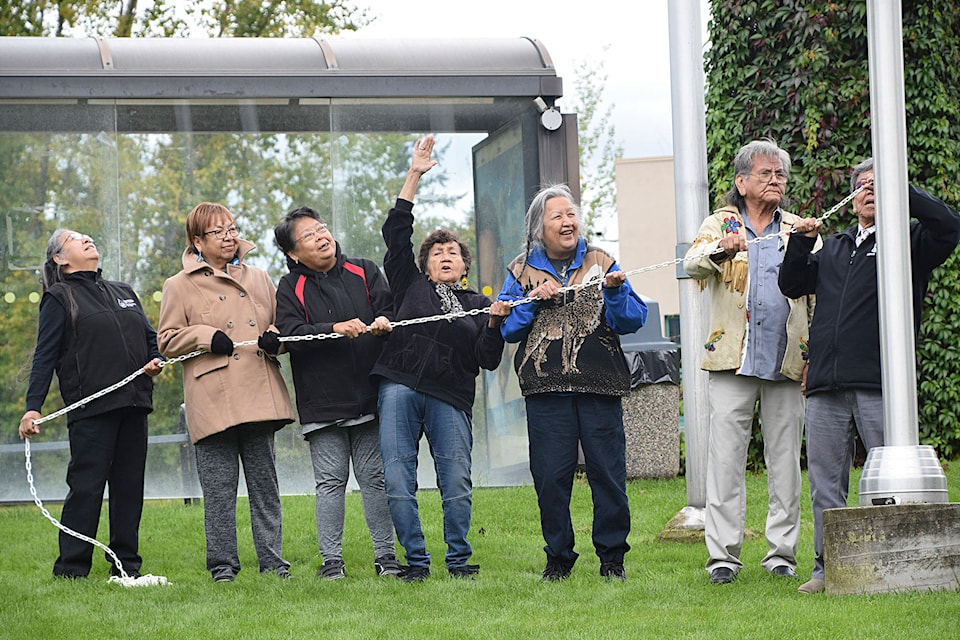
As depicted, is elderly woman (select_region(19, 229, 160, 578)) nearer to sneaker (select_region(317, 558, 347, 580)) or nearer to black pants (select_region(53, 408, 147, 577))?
black pants (select_region(53, 408, 147, 577))

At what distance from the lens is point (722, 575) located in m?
5.80

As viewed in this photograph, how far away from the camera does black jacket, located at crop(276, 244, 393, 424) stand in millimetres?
6410

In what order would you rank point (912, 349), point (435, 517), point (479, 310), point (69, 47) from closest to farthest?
point (912, 349)
point (479, 310)
point (435, 517)
point (69, 47)

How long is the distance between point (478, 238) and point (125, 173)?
2633mm

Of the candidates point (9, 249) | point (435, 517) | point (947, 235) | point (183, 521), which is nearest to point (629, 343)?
point (435, 517)

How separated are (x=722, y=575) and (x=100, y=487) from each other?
3.19m

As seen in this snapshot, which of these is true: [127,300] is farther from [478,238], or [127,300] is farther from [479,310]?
[478,238]

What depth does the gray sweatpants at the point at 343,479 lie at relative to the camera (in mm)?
6469

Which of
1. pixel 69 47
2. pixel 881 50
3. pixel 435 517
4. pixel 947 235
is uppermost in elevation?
pixel 69 47

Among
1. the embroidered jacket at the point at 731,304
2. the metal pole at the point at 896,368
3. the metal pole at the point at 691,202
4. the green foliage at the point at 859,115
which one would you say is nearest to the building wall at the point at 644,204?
the green foliage at the point at 859,115

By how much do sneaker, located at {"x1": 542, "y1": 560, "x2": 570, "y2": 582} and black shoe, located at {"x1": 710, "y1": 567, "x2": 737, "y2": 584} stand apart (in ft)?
2.24

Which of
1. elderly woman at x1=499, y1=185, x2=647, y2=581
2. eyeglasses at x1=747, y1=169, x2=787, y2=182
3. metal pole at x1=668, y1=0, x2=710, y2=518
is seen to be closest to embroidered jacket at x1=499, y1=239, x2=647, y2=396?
elderly woman at x1=499, y1=185, x2=647, y2=581

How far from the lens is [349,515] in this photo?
27.8 ft

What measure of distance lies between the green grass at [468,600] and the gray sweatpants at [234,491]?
0.55 feet
